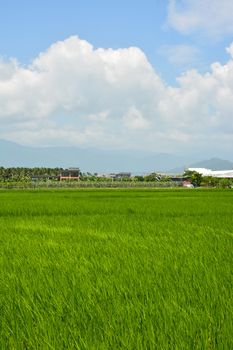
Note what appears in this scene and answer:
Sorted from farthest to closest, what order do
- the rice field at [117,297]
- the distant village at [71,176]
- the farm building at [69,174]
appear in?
the farm building at [69,174], the distant village at [71,176], the rice field at [117,297]

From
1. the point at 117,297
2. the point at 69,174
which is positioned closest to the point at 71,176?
the point at 69,174

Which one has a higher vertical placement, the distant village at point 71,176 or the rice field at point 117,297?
the distant village at point 71,176

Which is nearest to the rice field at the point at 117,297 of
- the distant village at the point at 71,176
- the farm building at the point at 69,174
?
the distant village at the point at 71,176

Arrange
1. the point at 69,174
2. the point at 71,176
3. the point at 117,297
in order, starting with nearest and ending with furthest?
the point at 117,297, the point at 71,176, the point at 69,174

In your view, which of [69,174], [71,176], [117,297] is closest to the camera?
[117,297]

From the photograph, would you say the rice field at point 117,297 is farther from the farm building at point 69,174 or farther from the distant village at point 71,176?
the farm building at point 69,174

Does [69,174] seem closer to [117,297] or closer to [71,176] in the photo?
[71,176]

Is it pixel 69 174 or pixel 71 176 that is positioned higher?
pixel 69 174

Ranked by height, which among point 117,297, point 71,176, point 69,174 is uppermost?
point 69,174

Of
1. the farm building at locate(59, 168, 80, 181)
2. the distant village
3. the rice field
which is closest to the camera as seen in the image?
the rice field

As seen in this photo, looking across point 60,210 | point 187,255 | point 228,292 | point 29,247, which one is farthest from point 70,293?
point 60,210

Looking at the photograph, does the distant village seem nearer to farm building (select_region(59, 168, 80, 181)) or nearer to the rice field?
farm building (select_region(59, 168, 80, 181))

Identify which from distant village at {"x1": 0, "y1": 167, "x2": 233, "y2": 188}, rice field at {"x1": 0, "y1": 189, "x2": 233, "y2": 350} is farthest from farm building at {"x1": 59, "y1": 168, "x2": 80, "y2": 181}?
rice field at {"x1": 0, "y1": 189, "x2": 233, "y2": 350}

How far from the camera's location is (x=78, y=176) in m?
111
